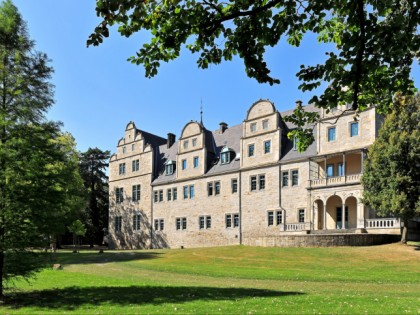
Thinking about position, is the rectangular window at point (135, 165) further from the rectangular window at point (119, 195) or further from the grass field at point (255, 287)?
the grass field at point (255, 287)

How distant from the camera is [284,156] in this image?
40.5m

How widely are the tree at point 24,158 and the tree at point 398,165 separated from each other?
2173cm

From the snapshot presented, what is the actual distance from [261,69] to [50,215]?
10467 mm

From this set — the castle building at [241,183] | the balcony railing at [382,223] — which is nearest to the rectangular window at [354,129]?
the castle building at [241,183]

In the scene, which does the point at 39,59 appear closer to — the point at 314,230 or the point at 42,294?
the point at 42,294

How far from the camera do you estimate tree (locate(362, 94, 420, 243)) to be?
2764 centimetres

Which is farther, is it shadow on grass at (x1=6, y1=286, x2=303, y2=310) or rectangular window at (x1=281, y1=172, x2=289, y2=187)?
rectangular window at (x1=281, y1=172, x2=289, y2=187)

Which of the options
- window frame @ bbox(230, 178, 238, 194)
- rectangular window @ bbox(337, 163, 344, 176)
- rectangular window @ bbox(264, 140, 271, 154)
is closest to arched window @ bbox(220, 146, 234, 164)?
window frame @ bbox(230, 178, 238, 194)

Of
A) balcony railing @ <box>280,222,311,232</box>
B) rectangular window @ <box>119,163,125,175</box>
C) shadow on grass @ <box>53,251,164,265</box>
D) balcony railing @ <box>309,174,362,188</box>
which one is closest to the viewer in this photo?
shadow on grass @ <box>53,251,164,265</box>

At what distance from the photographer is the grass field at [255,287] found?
36.3ft

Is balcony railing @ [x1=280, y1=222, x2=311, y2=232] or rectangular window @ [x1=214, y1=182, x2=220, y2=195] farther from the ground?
rectangular window @ [x1=214, y1=182, x2=220, y2=195]

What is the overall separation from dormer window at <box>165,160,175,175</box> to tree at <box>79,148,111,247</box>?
72.1ft

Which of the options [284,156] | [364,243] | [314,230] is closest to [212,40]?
[364,243]

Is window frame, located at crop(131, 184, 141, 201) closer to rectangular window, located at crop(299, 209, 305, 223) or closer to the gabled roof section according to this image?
the gabled roof section
